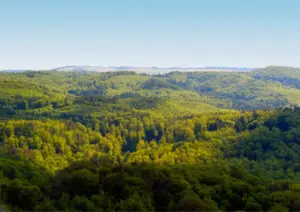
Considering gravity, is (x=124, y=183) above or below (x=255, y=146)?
above

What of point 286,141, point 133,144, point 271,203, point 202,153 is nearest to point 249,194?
point 271,203

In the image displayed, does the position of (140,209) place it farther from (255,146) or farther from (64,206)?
(255,146)

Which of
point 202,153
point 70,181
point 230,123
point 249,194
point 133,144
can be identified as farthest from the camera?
point 133,144

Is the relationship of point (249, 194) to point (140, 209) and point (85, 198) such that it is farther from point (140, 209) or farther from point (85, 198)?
point (85, 198)

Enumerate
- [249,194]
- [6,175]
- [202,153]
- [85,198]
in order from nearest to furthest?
[85,198]
[249,194]
[6,175]
[202,153]

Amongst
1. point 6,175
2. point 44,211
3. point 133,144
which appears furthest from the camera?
point 133,144

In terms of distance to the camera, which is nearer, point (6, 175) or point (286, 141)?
point (6, 175)

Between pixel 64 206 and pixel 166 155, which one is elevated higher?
pixel 64 206

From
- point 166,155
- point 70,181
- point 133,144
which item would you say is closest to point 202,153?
point 166,155

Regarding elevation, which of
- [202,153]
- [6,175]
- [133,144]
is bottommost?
[133,144]
